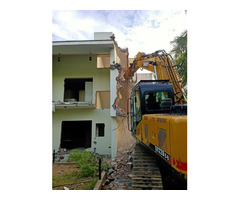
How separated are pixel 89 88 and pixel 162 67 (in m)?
4.40

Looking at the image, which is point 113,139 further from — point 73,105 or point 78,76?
point 78,76

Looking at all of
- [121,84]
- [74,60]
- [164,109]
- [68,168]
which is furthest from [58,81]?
[164,109]

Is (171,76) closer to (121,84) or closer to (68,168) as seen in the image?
(121,84)

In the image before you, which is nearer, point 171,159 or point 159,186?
point 171,159

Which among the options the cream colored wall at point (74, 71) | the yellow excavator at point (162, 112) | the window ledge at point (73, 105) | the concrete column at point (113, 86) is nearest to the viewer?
the yellow excavator at point (162, 112)

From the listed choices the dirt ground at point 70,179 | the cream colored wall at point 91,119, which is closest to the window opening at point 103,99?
the cream colored wall at point 91,119

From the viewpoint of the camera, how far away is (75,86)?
9.73m

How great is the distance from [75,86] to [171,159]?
835 centimetres

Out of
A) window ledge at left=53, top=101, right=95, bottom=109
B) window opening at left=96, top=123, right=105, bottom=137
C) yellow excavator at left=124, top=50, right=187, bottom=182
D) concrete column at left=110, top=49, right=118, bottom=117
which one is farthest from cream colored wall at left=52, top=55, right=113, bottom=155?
yellow excavator at left=124, top=50, right=187, bottom=182

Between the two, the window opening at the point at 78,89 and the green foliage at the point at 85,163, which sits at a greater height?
the window opening at the point at 78,89

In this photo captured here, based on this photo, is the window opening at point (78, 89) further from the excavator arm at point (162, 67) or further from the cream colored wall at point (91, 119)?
the excavator arm at point (162, 67)

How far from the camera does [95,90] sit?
825cm

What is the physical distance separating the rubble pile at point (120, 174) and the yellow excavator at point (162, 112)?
53.2 inches

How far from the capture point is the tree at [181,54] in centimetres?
450
